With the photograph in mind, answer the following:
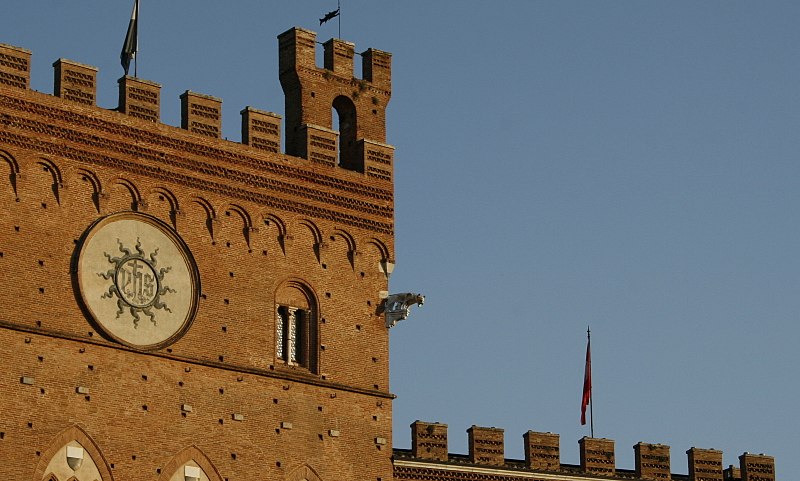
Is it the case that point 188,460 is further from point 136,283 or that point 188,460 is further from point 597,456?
point 597,456

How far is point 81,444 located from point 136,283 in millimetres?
3636

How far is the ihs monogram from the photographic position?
40906 mm

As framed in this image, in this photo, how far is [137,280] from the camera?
136ft

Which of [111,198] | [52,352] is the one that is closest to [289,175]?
[111,198]

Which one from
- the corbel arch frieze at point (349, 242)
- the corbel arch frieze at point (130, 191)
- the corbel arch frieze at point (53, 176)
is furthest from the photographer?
the corbel arch frieze at point (349, 242)

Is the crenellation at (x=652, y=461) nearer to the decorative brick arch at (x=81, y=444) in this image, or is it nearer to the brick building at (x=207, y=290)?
the brick building at (x=207, y=290)

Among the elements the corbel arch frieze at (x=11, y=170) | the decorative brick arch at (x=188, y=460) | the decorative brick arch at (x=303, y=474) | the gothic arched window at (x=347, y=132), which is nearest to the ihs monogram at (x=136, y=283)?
the corbel arch frieze at (x=11, y=170)

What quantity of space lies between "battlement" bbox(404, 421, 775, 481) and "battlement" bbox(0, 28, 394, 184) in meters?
5.81

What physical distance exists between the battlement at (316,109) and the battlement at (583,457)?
5808 mm

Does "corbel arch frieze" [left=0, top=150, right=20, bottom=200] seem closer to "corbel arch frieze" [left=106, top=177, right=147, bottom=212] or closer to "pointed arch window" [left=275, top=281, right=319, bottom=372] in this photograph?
"corbel arch frieze" [left=106, top=177, right=147, bottom=212]

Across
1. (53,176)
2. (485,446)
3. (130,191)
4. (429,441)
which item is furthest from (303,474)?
(53,176)

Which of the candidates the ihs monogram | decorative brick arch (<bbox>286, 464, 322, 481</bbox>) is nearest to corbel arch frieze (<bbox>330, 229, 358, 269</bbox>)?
the ihs monogram

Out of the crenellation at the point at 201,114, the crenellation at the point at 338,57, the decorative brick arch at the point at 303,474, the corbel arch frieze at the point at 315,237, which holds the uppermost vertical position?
the crenellation at the point at 338,57

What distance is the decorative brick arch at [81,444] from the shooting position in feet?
127
